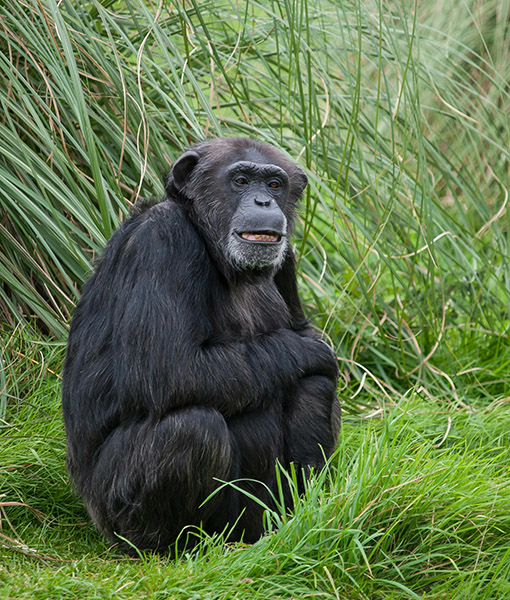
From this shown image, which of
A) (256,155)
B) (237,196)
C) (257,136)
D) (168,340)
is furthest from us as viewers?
(257,136)

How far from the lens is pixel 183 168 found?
4117 millimetres

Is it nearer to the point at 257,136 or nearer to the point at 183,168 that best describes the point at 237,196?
the point at 183,168

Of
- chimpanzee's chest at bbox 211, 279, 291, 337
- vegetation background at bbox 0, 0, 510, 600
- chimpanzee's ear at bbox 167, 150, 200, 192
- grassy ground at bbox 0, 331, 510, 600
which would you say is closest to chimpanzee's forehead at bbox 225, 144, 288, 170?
chimpanzee's ear at bbox 167, 150, 200, 192

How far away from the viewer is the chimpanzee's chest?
159 inches

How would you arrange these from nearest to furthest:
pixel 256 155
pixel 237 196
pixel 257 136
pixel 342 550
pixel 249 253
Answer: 1. pixel 342 550
2. pixel 249 253
3. pixel 237 196
4. pixel 256 155
5. pixel 257 136

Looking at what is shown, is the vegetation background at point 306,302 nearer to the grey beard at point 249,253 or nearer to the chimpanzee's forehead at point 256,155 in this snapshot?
the chimpanzee's forehead at point 256,155

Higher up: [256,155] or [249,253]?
[256,155]

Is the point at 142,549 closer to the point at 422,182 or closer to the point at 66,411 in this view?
the point at 66,411

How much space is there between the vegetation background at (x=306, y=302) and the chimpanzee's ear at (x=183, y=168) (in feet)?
1.39

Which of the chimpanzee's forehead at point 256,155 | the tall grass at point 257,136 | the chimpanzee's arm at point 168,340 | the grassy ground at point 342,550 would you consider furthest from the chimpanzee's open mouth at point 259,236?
the grassy ground at point 342,550

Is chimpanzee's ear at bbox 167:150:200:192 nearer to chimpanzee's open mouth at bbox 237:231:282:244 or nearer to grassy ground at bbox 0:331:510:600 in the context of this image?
chimpanzee's open mouth at bbox 237:231:282:244

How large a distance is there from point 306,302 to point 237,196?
2271 mm

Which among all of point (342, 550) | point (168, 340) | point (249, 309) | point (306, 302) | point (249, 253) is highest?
point (249, 253)

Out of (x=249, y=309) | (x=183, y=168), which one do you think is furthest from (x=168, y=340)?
(x=183, y=168)
